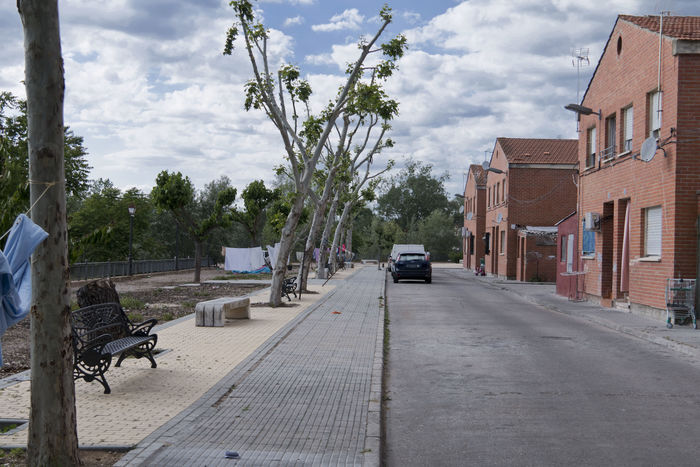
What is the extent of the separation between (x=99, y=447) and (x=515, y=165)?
34805mm

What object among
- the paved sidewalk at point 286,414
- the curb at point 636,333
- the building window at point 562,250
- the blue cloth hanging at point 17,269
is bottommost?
the paved sidewalk at point 286,414

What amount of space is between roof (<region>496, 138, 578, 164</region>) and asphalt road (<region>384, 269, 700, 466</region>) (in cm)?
2536

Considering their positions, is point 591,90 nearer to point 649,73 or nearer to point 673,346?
point 649,73

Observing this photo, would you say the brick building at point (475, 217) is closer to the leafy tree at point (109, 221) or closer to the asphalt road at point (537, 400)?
the leafy tree at point (109, 221)

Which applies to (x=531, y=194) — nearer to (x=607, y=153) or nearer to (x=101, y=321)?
(x=607, y=153)

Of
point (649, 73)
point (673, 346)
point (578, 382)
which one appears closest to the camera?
point (578, 382)

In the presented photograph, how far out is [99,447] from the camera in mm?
5277

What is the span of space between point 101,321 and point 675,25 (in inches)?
640

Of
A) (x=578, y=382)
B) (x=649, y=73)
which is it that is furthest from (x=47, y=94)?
(x=649, y=73)

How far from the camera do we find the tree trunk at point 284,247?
61.0 feet

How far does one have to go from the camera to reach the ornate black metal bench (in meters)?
7.22

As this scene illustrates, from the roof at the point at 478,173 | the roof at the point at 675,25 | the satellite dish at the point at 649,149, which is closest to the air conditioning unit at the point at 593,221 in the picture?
the satellite dish at the point at 649,149

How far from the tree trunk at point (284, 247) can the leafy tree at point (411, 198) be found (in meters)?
88.2

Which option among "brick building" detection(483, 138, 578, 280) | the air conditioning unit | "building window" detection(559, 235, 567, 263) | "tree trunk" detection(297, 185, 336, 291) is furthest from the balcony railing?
"brick building" detection(483, 138, 578, 280)
